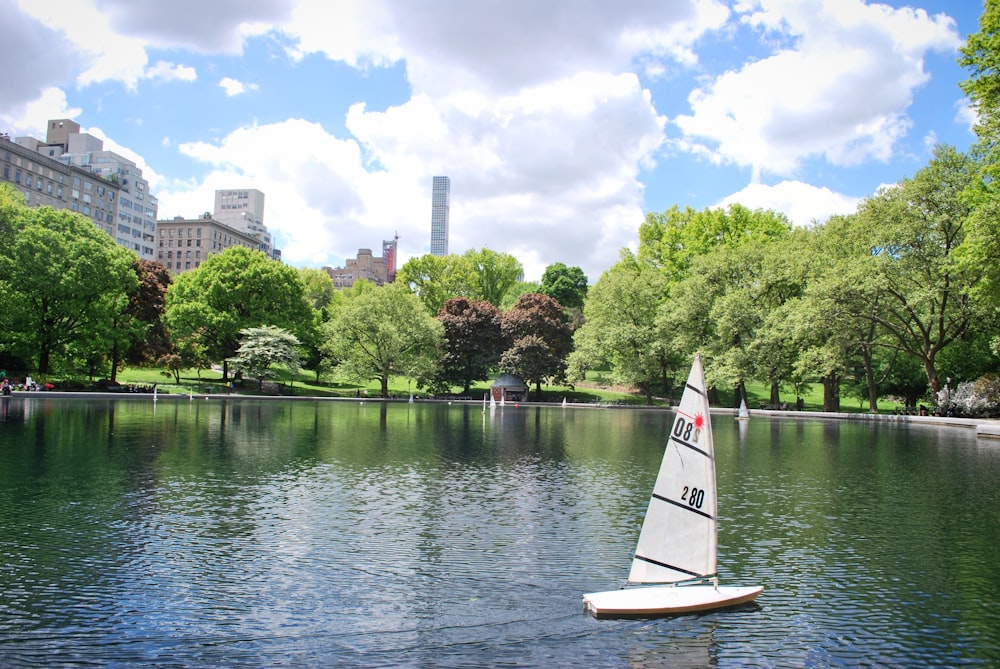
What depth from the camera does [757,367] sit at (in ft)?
208

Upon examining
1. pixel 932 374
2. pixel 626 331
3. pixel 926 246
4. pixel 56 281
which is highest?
pixel 926 246

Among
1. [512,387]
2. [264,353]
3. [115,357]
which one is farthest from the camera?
[512,387]

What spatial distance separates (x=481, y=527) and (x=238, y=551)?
495 centimetres

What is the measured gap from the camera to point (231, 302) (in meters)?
81.9

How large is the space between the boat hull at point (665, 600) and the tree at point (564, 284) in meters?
107

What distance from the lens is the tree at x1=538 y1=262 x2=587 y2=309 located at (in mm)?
119688

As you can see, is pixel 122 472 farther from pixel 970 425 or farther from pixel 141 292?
pixel 141 292

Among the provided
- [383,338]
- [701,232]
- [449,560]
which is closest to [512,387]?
[383,338]

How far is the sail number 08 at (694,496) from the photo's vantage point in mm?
10688

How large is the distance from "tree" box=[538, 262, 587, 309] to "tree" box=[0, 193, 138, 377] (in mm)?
67613

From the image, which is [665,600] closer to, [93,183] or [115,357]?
[115,357]

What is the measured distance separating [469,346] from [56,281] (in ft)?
142

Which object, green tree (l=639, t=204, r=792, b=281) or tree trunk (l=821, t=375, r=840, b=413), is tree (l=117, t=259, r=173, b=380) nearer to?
green tree (l=639, t=204, r=792, b=281)

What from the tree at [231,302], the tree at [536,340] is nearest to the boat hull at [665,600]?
the tree at [536,340]
